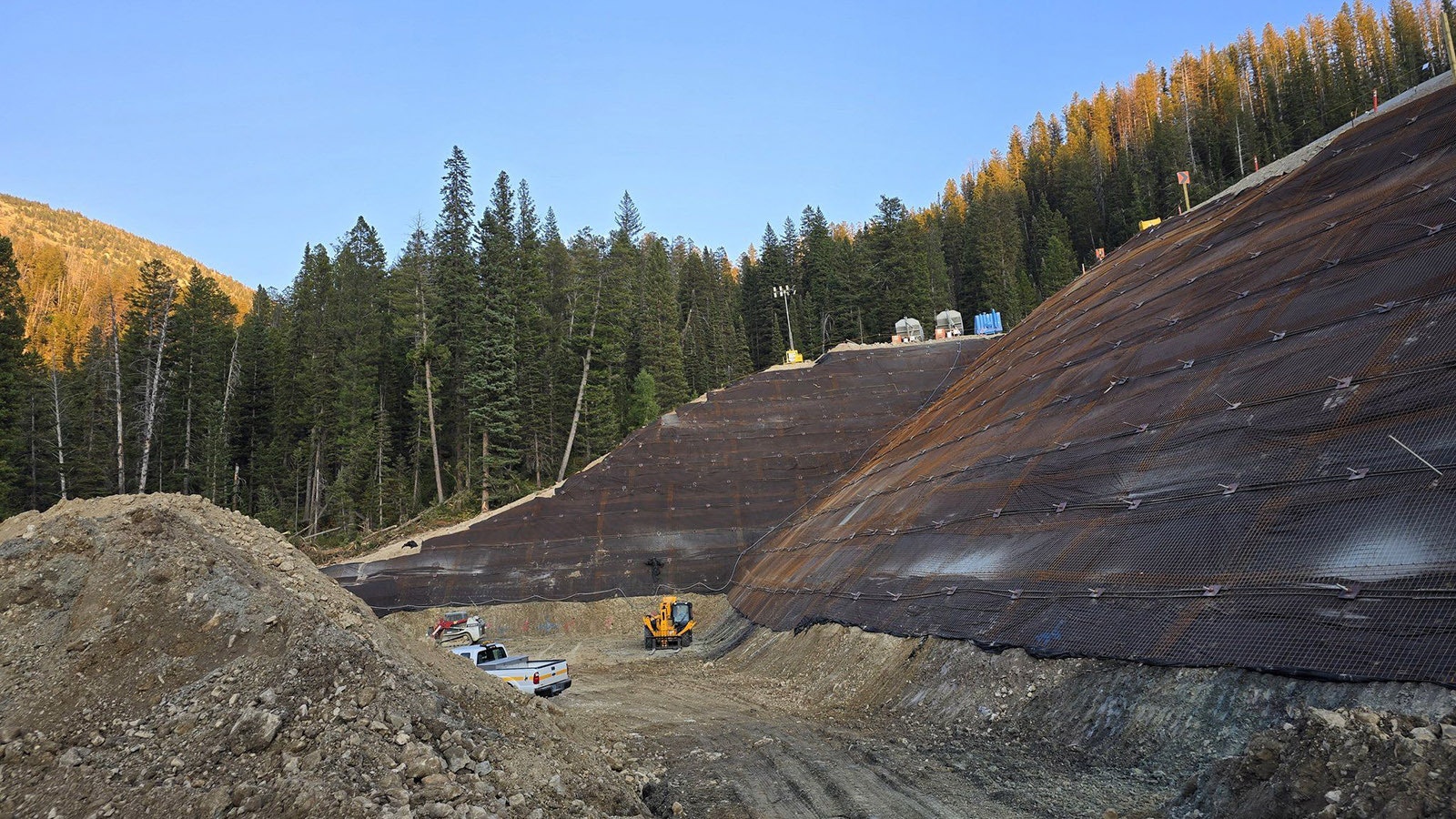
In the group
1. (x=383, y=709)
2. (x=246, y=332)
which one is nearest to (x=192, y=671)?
(x=383, y=709)

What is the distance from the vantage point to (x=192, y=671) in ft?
23.7

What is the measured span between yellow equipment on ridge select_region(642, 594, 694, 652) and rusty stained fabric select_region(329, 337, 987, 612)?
627 cm

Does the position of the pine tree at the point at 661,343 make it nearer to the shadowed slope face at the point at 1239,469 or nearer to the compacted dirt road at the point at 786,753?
the compacted dirt road at the point at 786,753

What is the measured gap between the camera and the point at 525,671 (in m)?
16.0

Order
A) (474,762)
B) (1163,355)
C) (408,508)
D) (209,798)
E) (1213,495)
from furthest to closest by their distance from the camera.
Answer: (408,508) < (1163,355) < (1213,495) < (474,762) < (209,798)

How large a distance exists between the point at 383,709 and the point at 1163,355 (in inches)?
540

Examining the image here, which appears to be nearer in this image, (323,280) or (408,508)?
(408,508)

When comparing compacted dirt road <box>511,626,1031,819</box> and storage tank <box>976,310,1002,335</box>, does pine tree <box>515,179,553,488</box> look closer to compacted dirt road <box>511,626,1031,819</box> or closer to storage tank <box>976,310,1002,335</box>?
storage tank <box>976,310,1002,335</box>

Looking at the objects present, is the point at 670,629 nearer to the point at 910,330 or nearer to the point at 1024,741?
the point at 1024,741

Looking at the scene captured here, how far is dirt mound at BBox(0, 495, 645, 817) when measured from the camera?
6.01 metres

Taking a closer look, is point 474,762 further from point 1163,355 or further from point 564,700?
point 1163,355

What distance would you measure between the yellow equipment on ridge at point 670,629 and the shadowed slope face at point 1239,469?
25.5 feet

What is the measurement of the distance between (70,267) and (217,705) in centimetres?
16313

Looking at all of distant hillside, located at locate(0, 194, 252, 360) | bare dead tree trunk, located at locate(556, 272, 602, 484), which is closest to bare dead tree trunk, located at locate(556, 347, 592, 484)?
bare dead tree trunk, located at locate(556, 272, 602, 484)
